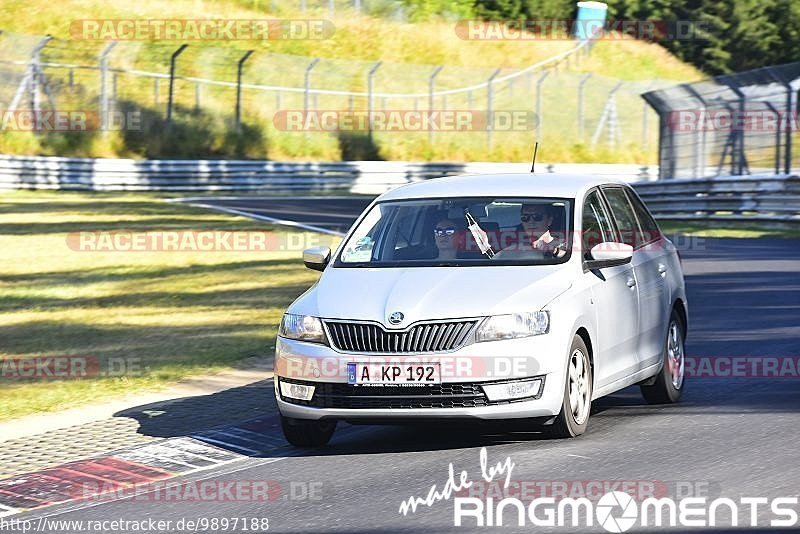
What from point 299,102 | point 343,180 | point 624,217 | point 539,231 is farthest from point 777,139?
point 539,231

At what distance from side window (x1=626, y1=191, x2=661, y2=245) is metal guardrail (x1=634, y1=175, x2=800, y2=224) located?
1807 cm

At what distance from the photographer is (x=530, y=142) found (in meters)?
52.3

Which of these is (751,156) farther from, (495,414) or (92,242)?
(495,414)

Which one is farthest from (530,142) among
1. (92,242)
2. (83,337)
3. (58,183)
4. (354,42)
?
(83,337)

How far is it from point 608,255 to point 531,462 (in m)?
1.66

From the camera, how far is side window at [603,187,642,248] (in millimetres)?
10477

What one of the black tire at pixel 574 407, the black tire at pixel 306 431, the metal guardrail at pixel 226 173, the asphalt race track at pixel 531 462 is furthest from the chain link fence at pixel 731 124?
the black tire at pixel 306 431

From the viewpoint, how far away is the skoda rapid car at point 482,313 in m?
8.58

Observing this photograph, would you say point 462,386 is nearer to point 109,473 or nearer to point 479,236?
point 479,236

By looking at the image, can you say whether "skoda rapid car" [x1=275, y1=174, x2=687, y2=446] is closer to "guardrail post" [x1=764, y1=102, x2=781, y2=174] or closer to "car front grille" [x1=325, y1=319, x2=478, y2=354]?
"car front grille" [x1=325, y1=319, x2=478, y2=354]

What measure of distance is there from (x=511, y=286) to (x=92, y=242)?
1690 cm

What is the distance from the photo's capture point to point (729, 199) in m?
30.0

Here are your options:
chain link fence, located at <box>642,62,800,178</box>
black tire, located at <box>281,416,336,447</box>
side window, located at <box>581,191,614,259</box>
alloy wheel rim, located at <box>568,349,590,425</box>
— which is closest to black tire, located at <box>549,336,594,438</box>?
alloy wheel rim, located at <box>568,349,590,425</box>

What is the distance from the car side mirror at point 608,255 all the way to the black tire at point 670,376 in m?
1.28
